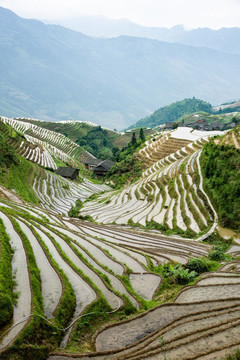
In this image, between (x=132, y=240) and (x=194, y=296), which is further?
(x=132, y=240)

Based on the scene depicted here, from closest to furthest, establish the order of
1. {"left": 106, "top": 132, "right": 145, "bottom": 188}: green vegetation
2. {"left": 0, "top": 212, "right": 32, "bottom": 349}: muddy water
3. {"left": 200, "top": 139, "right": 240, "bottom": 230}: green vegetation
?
{"left": 0, "top": 212, "right": 32, "bottom": 349}: muddy water
{"left": 200, "top": 139, "right": 240, "bottom": 230}: green vegetation
{"left": 106, "top": 132, "right": 145, "bottom": 188}: green vegetation

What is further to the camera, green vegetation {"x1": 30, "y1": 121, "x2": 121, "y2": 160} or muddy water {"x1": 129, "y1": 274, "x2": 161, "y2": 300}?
green vegetation {"x1": 30, "y1": 121, "x2": 121, "y2": 160}

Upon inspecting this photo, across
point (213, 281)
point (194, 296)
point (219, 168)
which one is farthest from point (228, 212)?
point (194, 296)

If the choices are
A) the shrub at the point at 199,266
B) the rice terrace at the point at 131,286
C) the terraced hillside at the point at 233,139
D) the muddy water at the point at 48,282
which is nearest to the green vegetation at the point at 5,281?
the rice terrace at the point at 131,286

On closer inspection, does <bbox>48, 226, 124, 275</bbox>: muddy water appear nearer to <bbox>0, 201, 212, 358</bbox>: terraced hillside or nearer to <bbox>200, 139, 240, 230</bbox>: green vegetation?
<bbox>0, 201, 212, 358</bbox>: terraced hillside

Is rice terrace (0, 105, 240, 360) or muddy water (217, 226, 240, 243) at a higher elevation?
rice terrace (0, 105, 240, 360)

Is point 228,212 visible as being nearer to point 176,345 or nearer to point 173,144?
point 176,345

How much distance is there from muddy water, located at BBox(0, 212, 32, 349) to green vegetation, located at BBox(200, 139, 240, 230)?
64.5ft

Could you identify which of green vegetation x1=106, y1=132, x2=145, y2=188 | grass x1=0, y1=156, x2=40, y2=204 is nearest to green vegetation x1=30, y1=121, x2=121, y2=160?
green vegetation x1=106, y1=132, x2=145, y2=188

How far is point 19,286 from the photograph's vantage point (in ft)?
33.4

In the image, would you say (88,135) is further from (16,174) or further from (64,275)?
(64,275)

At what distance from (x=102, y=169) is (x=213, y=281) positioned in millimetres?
63069

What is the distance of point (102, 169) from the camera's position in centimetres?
7425

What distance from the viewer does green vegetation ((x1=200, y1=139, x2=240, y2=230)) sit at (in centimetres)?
2538
